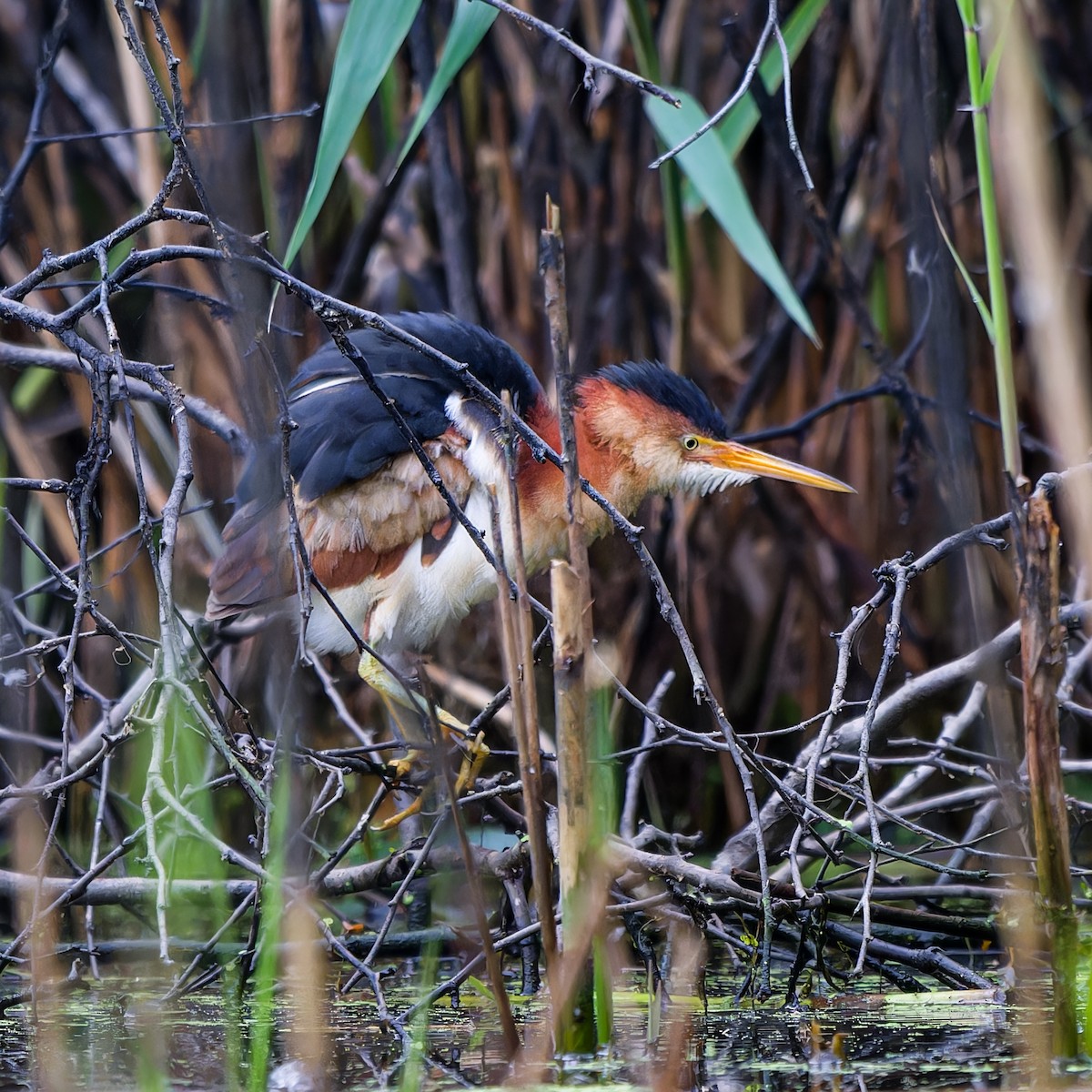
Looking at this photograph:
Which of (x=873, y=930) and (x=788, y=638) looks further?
(x=788, y=638)

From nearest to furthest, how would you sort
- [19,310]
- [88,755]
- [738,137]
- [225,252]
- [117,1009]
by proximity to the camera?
[225,252] → [19,310] → [117,1009] → [88,755] → [738,137]

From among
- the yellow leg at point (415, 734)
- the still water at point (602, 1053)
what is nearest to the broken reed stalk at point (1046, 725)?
the still water at point (602, 1053)

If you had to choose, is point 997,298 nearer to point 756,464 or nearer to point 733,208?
point 733,208

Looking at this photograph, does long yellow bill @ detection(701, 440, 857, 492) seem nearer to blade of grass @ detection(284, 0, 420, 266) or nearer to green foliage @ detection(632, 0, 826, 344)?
green foliage @ detection(632, 0, 826, 344)

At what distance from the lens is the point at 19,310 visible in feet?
5.10

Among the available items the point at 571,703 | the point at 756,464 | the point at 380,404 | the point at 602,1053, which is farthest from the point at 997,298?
the point at 756,464

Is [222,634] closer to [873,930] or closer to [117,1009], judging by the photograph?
[117,1009]

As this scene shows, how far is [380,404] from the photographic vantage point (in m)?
2.68

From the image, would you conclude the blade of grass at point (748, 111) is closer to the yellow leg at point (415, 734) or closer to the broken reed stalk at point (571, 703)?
the yellow leg at point (415, 734)

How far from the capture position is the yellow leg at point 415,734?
2328 millimetres

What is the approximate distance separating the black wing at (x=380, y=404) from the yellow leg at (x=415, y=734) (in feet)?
1.25

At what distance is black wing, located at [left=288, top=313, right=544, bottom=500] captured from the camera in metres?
2.67

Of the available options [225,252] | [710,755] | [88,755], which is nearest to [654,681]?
[710,755]

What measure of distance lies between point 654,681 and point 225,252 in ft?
8.00
